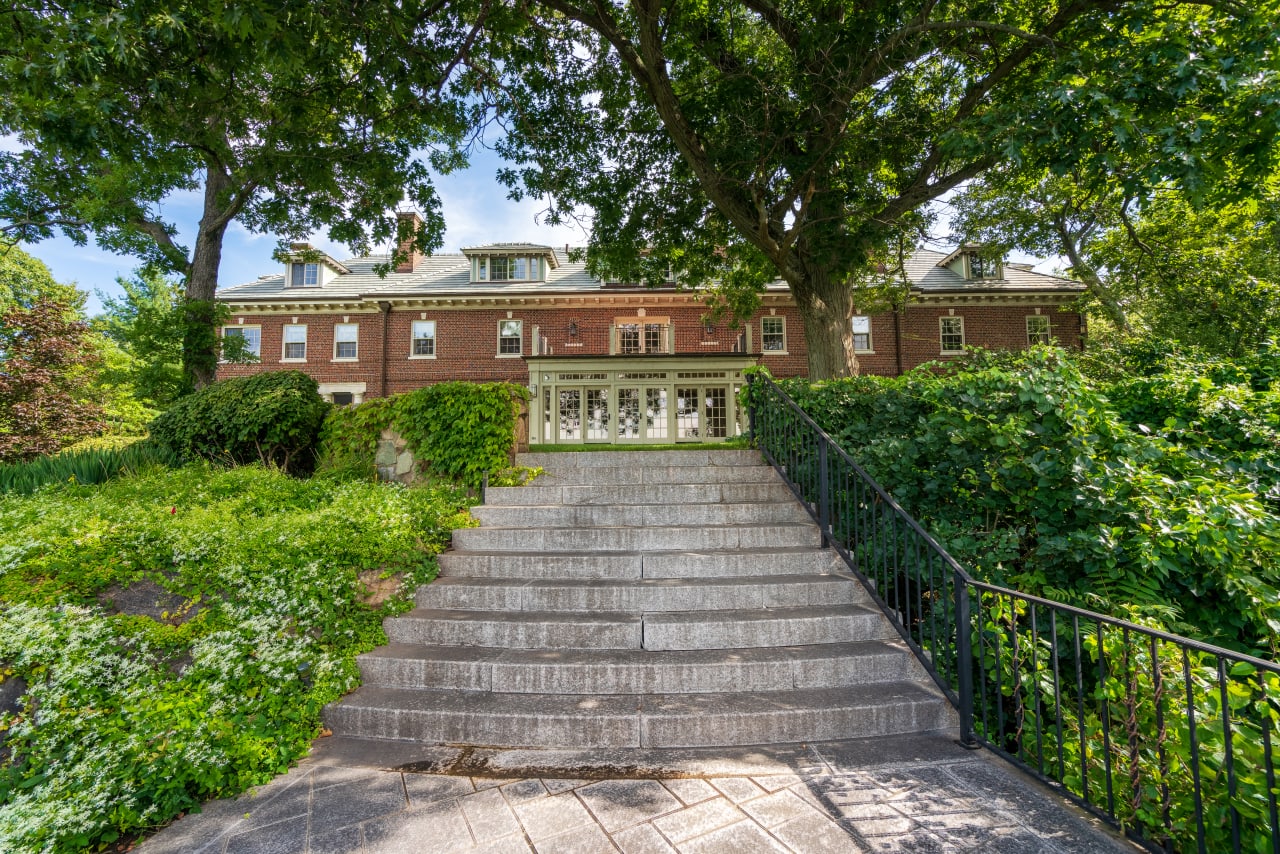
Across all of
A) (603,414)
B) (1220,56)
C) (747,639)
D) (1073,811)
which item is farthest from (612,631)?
(603,414)

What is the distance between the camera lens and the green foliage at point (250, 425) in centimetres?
663

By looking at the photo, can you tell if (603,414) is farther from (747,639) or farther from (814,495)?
(747,639)

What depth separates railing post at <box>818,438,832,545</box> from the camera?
4582 mm

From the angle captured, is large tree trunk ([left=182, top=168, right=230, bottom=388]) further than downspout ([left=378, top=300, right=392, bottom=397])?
No

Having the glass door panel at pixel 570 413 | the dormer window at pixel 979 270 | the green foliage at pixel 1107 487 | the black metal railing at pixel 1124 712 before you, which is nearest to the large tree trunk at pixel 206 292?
the glass door panel at pixel 570 413

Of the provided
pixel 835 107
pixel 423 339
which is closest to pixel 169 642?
pixel 835 107

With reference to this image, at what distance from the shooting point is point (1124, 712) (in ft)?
7.88

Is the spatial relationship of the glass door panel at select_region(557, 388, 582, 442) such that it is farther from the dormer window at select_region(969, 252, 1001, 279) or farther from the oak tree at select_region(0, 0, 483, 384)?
the dormer window at select_region(969, 252, 1001, 279)

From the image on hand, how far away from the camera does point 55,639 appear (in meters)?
2.73

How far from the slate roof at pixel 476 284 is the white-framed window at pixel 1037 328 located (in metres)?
0.90

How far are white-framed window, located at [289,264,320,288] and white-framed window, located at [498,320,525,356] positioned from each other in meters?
7.41

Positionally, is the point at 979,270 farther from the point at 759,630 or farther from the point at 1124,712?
the point at 1124,712

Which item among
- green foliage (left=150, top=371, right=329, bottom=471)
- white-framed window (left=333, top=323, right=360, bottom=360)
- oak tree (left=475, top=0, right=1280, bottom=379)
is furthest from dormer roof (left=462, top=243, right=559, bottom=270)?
green foliage (left=150, top=371, right=329, bottom=471)

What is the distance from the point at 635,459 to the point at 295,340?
659 inches
